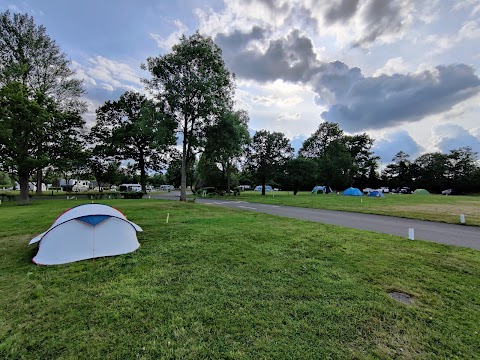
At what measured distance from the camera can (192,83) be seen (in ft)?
57.3

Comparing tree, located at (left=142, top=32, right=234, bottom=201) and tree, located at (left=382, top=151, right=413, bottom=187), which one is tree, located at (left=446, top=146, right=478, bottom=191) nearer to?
tree, located at (left=382, top=151, right=413, bottom=187)

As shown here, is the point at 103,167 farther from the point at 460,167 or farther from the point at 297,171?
the point at 460,167

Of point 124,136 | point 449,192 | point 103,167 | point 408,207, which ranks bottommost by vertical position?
point 408,207

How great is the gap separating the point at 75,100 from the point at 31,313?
29248mm

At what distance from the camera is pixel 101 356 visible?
8.27ft

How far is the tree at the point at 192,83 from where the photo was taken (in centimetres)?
1783

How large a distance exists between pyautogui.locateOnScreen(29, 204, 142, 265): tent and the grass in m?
0.33

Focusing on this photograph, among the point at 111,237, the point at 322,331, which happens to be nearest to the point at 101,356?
the point at 322,331

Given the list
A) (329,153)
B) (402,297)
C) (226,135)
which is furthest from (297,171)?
(402,297)

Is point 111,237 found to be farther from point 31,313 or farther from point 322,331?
point 322,331

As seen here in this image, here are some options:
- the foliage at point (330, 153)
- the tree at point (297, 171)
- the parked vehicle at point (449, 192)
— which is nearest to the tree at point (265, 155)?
the tree at point (297, 171)

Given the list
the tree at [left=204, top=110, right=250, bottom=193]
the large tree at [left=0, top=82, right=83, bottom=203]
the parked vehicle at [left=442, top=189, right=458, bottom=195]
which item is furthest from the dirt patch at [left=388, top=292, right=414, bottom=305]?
the parked vehicle at [left=442, top=189, right=458, bottom=195]

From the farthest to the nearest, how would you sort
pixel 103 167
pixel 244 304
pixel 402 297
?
1. pixel 103 167
2. pixel 402 297
3. pixel 244 304

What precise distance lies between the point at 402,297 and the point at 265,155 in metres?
35.1
